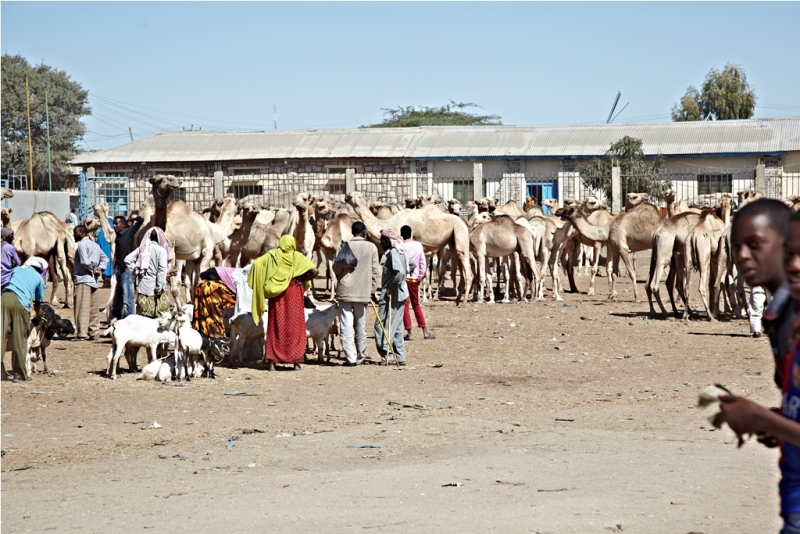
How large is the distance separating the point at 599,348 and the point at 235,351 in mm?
4944

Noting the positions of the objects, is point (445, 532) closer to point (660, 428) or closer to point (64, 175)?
point (660, 428)

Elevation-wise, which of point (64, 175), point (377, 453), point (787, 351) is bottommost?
point (377, 453)

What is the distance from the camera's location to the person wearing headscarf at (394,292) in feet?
41.9

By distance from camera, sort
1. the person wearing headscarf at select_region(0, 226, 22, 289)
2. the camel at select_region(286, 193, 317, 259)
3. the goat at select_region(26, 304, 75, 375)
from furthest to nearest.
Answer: the camel at select_region(286, 193, 317, 259) < the goat at select_region(26, 304, 75, 375) < the person wearing headscarf at select_region(0, 226, 22, 289)

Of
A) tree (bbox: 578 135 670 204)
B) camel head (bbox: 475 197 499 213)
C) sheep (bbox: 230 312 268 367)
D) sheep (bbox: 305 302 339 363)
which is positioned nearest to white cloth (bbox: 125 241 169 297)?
sheep (bbox: 230 312 268 367)

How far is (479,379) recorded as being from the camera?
1191cm

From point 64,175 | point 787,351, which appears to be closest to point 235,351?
point 787,351

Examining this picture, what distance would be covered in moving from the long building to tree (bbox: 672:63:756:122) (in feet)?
57.5

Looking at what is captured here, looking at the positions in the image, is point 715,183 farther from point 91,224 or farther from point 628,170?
point 91,224

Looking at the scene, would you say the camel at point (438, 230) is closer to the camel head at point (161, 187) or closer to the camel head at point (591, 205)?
the camel head at point (591, 205)

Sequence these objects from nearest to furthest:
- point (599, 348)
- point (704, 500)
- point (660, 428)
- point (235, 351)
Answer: point (704, 500)
point (660, 428)
point (235, 351)
point (599, 348)

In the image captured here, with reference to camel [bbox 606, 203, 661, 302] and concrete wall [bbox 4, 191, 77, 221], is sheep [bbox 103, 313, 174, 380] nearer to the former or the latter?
camel [bbox 606, 203, 661, 302]

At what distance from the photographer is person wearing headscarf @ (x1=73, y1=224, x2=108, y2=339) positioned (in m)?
15.3

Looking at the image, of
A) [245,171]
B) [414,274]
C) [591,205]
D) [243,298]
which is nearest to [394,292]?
[414,274]
